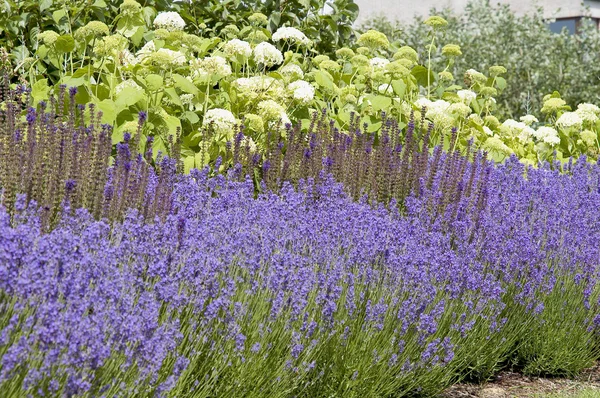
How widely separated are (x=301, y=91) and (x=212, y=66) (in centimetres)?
64

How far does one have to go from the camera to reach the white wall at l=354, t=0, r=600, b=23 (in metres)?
14.3

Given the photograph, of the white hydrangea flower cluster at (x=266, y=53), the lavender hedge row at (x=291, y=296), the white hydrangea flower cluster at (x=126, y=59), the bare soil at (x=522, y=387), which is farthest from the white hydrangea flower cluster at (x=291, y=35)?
the bare soil at (x=522, y=387)

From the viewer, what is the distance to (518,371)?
450 cm

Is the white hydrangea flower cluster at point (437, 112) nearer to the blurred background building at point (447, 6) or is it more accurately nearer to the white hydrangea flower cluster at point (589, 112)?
the white hydrangea flower cluster at point (589, 112)

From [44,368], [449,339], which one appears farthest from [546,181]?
[44,368]

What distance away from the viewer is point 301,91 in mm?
5805

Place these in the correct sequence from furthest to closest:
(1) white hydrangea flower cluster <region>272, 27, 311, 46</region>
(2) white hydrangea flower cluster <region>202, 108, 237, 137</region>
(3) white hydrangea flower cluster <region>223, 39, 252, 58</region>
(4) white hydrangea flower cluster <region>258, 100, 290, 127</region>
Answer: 1. (1) white hydrangea flower cluster <region>272, 27, 311, 46</region>
2. (3) white hydrangea flower cluster <region>223, 39, 252, 58</region>
3. (4) white hydrangea flower cluster <region>258, 100, 290, 127</region>
4. (2) white hydrangea flower cluster <region>202, 108, 237, 137</region>

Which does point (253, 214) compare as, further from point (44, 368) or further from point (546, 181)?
point (546, 181)

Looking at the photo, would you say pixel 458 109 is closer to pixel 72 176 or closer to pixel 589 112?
pixel 589 112

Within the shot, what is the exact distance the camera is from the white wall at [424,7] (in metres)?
14.3

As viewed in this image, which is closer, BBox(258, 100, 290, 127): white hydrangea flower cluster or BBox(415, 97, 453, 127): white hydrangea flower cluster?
BBox(258, 100, 290, 127): white hydrangea flower cluster

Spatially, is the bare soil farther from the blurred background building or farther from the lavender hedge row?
the blurred background building

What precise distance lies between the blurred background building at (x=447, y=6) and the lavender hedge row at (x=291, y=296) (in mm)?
8870

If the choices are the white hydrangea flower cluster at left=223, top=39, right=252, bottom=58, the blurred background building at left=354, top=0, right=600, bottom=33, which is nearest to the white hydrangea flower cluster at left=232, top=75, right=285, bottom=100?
the white hydrangea flower cluster at left=223, top=39, right=252, bottom=58
